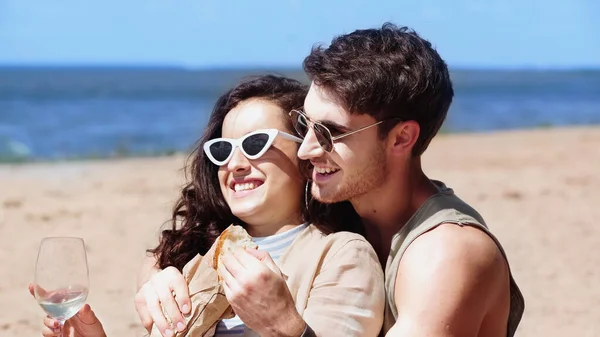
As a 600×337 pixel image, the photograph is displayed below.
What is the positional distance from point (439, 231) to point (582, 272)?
567 cm

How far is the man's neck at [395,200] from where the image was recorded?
3768 millimetres

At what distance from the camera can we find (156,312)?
140 inches

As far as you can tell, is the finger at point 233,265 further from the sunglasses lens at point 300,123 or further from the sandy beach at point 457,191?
the sandy beach at point 457,191

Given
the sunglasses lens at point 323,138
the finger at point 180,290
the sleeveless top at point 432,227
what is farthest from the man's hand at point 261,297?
the sunglasses lens at point 323,138

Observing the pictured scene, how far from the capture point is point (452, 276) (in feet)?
11.0

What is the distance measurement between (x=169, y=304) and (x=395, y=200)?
990mm

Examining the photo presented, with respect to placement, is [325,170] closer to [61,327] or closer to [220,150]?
[220,150]

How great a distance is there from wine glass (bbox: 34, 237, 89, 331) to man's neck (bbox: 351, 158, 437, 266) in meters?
1.12

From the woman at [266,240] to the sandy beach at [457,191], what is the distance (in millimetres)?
1923

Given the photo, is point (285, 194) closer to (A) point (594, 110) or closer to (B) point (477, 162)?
(B) point (477, 162)

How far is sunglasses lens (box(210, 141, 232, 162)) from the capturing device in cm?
396

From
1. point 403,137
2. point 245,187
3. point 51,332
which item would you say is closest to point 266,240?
point 245,187

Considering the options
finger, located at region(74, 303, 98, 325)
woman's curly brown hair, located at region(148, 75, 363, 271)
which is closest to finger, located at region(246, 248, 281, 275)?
woman's curly brown hair, located at region(148, 75, 363, 271)

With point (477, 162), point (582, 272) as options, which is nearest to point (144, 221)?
point (582, 272)
